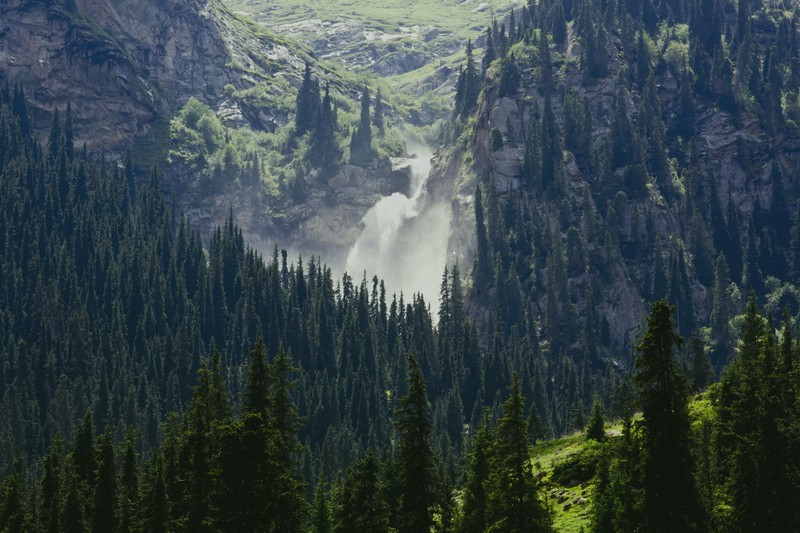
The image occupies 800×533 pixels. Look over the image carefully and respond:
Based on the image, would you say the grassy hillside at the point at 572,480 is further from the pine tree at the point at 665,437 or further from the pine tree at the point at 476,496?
the pine tree at the point at 665,437

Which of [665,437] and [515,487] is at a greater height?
[665,437]

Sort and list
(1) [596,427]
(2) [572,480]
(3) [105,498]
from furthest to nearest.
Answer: (1) [596,427] < (2) [572,480] < (3) [105,498]

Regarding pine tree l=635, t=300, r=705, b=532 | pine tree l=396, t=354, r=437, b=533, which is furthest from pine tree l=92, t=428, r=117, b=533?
pine tree l=635, t=300, r=705, b=532

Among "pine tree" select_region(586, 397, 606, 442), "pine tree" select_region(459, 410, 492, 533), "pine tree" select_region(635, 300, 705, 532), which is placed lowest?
"pine tree" select_region(586, 397, 606, 442)

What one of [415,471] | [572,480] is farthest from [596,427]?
[415,471]

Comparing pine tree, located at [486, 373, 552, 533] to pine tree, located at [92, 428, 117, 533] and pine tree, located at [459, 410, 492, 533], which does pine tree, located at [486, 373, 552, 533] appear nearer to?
pine tree, located at [459, 410, 492, 533]

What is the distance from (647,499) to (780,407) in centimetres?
1547

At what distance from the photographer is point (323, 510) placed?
10856 centimetres

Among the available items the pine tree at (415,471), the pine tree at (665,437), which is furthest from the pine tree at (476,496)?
the pine tree at (665,437)

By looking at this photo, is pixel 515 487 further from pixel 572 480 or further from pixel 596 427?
pixel 596 427

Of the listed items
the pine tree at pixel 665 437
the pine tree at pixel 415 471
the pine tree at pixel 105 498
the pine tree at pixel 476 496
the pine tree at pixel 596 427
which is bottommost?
the pine tree at pixel 105 498

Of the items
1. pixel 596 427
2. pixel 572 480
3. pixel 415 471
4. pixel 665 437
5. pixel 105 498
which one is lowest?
pixel 105 498

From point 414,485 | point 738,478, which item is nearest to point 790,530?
point 738,478

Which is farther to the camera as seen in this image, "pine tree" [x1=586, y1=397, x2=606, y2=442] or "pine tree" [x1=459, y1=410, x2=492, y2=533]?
"pine tree" [x1=586, y1=397, x2=606, y2=442]
